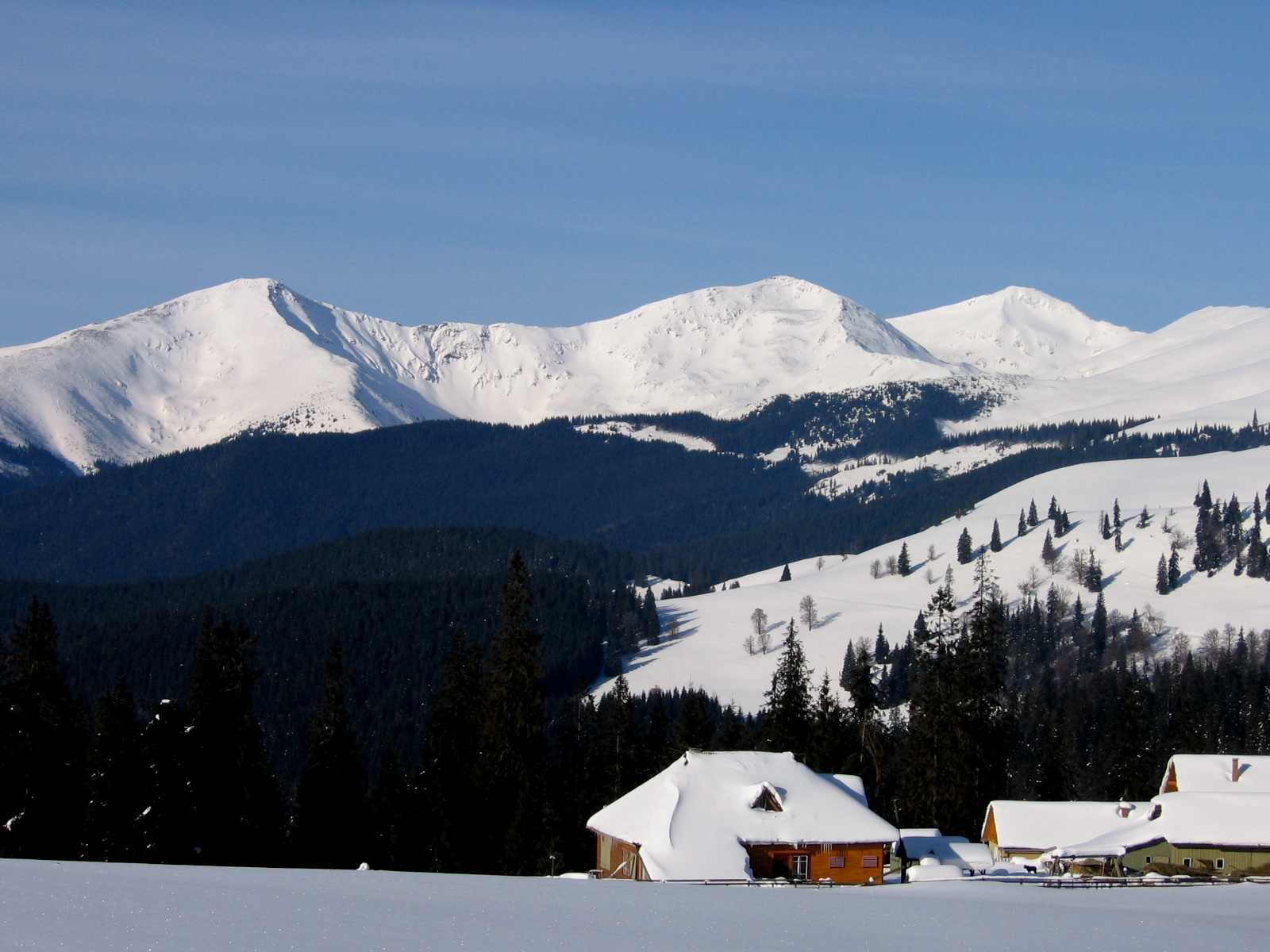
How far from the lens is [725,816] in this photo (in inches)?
1884

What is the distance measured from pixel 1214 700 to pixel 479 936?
366 ft

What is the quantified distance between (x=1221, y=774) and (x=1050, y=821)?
29.5 ft

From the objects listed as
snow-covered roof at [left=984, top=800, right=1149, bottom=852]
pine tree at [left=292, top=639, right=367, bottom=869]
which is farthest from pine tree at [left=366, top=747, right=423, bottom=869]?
snow-covered roof at [left=984, top=800, right=1149, bottom=852]

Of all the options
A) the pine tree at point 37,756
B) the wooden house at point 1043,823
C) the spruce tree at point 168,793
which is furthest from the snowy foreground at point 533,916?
the wooden house at point 1043,823

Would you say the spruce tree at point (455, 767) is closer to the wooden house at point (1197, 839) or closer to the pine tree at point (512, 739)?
the pine tree at point (512, 739)

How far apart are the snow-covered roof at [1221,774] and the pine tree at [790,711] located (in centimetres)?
1627

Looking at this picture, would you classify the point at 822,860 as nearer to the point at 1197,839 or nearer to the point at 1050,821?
the point at 1197,839

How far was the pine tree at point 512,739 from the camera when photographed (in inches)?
2188

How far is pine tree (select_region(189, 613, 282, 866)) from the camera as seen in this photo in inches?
2009

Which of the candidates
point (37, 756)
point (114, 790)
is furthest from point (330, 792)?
point (37, 756)

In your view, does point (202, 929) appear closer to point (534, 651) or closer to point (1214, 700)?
point (534, 651)

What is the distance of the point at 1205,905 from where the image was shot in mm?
34844

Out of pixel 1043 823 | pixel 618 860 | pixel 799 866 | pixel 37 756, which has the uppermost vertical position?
pixel 37 756

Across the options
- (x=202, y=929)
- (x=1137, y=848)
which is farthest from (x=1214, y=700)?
(x=202, y=929)
